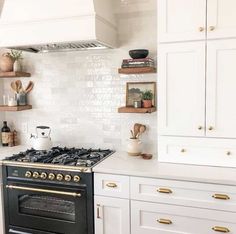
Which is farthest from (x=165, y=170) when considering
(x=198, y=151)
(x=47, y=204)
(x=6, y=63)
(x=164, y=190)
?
(x=6, y=63)

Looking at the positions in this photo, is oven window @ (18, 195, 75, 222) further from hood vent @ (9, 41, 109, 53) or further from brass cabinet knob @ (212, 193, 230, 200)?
hood vent @ (9, 41, 109, 53)

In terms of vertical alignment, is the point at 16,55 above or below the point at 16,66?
above

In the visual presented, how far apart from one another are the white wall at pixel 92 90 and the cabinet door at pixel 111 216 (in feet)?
2.33

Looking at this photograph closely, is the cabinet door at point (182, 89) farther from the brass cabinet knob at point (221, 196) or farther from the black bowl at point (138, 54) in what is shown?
the brass cabinet knob at point (221, 196)

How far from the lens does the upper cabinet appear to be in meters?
2.04

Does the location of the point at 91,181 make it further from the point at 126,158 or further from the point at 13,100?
the point at 13,100

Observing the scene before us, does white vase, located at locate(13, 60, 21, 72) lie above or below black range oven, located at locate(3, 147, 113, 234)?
above

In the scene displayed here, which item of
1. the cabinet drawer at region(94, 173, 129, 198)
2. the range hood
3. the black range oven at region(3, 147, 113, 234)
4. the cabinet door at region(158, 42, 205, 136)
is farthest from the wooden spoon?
the cabinet door at region(158, 42, 205, 136)

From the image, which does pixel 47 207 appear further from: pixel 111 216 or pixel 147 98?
pixel 147 98

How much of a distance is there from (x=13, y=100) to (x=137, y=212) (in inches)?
66.9

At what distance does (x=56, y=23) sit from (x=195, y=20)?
1090 millimetres

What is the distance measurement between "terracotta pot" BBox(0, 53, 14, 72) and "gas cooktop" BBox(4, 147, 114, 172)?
88 cm

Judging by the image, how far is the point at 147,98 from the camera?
261 centimetres

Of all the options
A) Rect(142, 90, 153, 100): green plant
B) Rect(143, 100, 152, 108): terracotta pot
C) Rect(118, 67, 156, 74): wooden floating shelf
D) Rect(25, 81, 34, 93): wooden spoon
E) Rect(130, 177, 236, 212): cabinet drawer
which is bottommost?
Rect(130, 177, 236, 212): cabinet drawer
